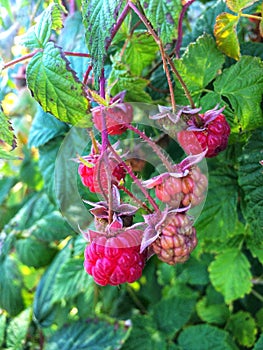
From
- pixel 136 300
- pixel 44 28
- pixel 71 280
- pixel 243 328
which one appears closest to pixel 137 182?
pixel 44 28

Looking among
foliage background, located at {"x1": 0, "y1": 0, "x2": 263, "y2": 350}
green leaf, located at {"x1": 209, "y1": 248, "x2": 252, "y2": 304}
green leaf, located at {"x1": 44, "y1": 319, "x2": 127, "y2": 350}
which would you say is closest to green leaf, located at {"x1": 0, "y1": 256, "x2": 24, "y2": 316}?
foliage background, located at {"x1": 0, "y1": 0, "x2": 263, "y2": 350}

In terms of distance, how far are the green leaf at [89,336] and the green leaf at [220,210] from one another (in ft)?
1.14

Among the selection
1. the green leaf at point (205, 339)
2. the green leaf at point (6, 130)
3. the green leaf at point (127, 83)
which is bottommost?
the green leaf at point (205, 339)

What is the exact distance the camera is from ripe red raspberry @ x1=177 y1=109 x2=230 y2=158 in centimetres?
67

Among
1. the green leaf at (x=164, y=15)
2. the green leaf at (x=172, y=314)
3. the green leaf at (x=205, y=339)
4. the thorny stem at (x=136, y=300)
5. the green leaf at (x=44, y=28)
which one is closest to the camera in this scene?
the green leaf at (x=164, y=15)

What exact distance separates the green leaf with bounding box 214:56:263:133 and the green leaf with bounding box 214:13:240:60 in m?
0.02

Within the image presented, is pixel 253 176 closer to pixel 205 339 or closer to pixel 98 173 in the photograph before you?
pixel 98 173

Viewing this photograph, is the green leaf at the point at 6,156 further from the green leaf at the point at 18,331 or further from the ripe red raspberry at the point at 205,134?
the green leaf at the point at 18,331

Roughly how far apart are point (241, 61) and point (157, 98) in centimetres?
A: 21

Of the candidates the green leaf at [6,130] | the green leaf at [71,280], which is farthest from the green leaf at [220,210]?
the green leaf at [6,130]

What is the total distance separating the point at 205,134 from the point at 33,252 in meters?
0.80

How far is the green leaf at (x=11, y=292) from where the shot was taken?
134 centimetres

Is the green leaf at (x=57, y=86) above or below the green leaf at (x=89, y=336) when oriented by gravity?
above

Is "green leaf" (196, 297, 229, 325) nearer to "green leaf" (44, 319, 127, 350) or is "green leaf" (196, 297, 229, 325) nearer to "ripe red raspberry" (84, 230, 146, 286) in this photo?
"green leaf" (44, 319, 127, 350)
